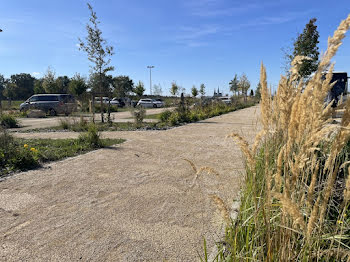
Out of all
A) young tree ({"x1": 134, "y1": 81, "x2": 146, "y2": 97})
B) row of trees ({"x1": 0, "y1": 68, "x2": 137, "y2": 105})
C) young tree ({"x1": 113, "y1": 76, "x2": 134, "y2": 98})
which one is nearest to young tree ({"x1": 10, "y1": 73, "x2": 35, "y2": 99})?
row of trees ({"x1": 0, "y1": 68, "x2": 137, "y2": 105})

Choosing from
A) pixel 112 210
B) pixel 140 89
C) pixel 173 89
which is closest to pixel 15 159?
pixel 112 210

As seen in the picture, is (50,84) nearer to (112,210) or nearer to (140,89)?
(140,89)

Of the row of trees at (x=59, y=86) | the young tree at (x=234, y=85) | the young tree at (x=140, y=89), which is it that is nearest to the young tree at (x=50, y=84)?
the row of trees at (x=59, y=86)

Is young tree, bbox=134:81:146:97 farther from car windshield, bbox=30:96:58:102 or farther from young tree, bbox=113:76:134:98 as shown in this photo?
car windshield, bbox=30:96:58:102

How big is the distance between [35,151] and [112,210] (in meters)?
3.14

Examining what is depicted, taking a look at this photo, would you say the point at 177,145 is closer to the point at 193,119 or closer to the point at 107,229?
the point at 107,229

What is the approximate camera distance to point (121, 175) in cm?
416

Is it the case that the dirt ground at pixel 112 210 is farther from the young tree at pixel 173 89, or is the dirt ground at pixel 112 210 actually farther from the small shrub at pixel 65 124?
the young tree at pixel 173 89

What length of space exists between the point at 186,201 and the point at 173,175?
1043mm

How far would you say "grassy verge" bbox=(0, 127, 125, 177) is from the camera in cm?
462

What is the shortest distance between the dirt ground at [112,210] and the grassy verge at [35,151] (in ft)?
1.15

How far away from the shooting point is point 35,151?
5152 millimetres

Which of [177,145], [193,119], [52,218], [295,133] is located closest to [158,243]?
[52,218]

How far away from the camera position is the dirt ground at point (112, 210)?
2.18m
